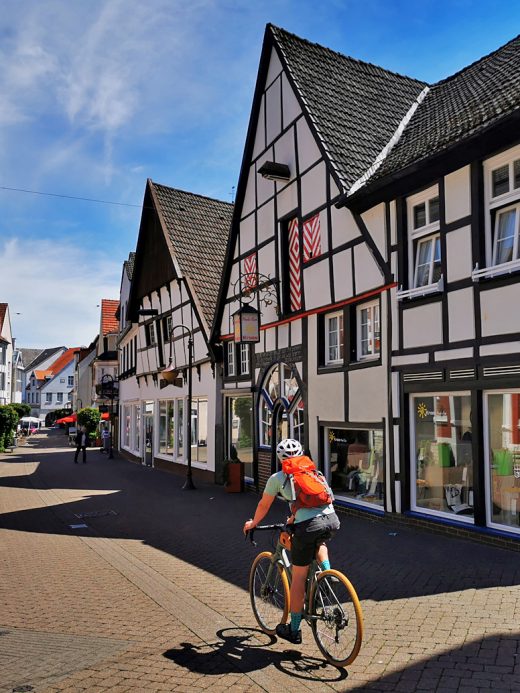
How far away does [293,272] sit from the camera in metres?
15.0

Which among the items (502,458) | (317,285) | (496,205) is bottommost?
(502,458)

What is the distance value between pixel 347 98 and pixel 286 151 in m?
1.88

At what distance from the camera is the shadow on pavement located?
7629 mm

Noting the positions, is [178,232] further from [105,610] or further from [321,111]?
[105,610]

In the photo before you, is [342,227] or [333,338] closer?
[342,227]

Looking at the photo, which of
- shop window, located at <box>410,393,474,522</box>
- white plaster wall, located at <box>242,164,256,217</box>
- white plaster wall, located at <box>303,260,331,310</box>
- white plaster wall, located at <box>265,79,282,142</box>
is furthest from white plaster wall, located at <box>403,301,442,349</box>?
white plaster wall, located at <box>242,164,256,217</box>

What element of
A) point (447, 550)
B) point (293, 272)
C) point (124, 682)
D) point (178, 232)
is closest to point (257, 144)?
point (293, 272)

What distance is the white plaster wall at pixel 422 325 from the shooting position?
1021 cm

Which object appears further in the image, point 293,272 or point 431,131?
point 293,272

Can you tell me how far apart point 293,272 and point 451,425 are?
608 centimetres

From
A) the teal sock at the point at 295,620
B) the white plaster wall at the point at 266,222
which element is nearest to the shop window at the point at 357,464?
the white plaster wall at the point at 266,222

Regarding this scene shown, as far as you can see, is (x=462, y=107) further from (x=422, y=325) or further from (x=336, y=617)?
(x=336, y=617)

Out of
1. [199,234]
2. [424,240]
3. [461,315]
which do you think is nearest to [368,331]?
[424,240]

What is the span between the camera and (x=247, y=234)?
17141 millimetres
